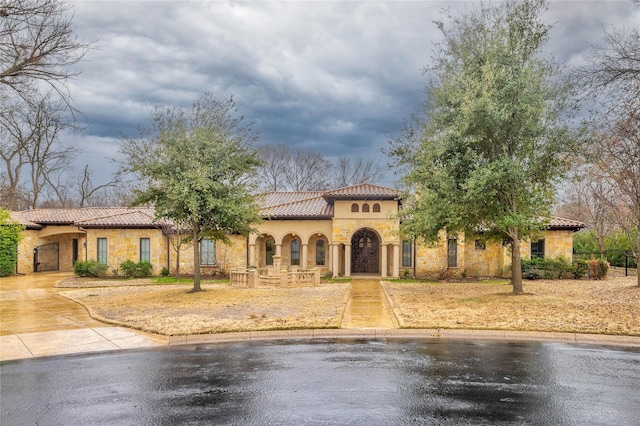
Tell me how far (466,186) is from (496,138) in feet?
9.43

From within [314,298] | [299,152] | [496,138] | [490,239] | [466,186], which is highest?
[299,152]

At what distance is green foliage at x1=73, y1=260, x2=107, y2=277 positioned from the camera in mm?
27859

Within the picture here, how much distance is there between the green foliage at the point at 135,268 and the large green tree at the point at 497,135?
1854 cm

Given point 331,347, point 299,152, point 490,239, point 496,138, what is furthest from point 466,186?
point 299,152

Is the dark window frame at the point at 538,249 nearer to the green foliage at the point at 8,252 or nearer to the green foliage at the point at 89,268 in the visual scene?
the green foliage at the point at 89,268

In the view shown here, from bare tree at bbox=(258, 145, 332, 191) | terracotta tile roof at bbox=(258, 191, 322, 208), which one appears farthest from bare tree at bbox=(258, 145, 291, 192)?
terracotta tile roof at bbox=(258, 191, 322, 208)

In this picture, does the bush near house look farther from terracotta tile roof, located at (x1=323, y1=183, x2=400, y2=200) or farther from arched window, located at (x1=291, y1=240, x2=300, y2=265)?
arched window, located at (x1=291, y1=240, x2=300, y2=265)

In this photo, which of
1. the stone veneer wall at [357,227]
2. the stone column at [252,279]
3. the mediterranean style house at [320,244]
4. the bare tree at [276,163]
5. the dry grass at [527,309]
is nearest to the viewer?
the dry grass at [527,309]

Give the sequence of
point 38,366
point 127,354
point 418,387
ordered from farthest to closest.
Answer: point 127,354
point 38,366
point 418,387

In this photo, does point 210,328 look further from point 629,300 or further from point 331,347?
point 629,300

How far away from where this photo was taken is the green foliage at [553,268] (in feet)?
84.1

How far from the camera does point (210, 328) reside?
11.6 m

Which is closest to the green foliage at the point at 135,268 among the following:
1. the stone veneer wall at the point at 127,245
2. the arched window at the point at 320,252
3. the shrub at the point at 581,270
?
the stone veneer wall at the point at 127,245

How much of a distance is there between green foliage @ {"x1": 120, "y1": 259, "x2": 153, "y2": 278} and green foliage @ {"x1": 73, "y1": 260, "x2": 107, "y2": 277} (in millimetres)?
1230
